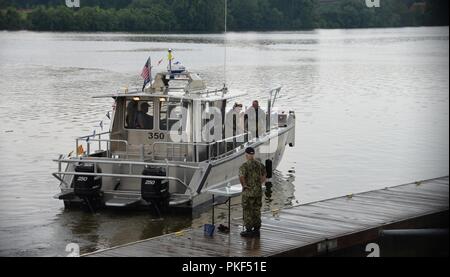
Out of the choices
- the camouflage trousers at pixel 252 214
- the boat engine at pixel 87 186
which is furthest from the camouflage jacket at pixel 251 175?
the boat engine at pixel 87 186

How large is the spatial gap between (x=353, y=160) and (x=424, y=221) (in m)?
11.4

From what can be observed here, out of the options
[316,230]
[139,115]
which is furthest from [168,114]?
[316,230]

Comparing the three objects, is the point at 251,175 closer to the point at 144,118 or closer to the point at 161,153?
the point at 161,153

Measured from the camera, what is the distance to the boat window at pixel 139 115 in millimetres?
19953

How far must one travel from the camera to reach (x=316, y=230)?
46.4ft

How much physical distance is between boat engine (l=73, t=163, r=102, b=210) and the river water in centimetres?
39

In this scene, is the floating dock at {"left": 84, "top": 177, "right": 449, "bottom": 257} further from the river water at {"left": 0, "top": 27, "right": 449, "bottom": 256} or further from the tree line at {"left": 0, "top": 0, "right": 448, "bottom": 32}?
the tree line at {"left": 0, "top": 0, "right": 448, "bottom": 32}

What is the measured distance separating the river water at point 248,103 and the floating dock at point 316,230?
123cm

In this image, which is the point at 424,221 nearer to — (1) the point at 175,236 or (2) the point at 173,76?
(1) the point at 175,236

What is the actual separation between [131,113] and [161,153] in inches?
44.7

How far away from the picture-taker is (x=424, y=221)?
15.1 m
